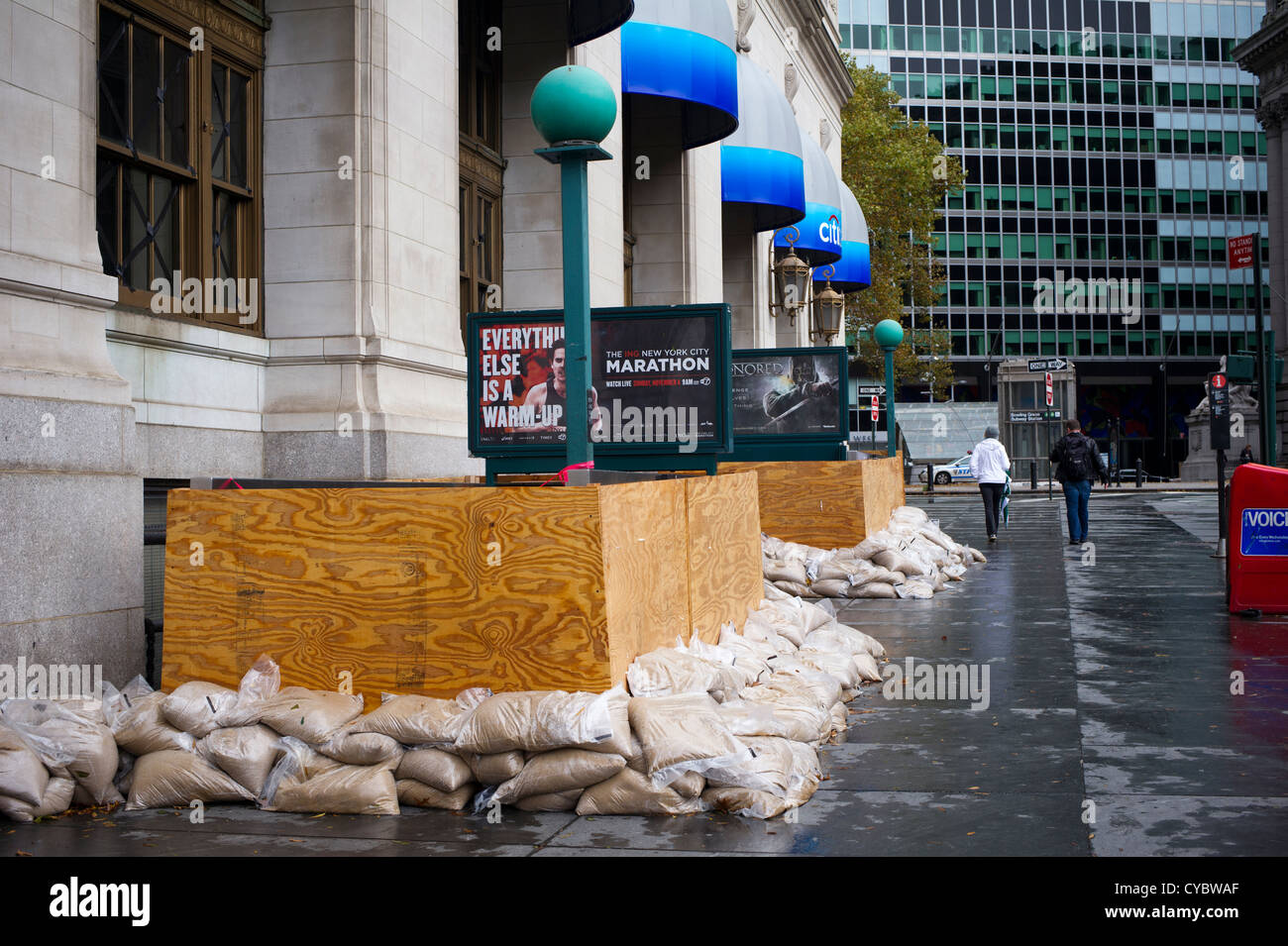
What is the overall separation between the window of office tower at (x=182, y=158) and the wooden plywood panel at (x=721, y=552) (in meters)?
4.04

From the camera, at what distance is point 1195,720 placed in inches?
273

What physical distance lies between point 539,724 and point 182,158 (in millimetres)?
5737

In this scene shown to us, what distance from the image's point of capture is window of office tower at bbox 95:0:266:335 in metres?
8.24

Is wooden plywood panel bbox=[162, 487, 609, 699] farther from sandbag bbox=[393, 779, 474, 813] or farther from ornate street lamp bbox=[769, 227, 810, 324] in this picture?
ornate street lamp bbox=[769, 227, 810, 324]

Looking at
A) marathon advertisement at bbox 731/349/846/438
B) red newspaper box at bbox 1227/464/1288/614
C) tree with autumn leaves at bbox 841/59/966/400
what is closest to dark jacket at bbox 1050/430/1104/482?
marathon advertisement at bbox 731/349/846/438

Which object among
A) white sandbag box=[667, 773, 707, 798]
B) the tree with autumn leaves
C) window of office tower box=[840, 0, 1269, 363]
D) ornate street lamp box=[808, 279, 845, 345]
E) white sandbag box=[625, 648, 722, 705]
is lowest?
white sandbag box=[667, 773, 707, 798]

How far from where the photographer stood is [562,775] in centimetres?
531

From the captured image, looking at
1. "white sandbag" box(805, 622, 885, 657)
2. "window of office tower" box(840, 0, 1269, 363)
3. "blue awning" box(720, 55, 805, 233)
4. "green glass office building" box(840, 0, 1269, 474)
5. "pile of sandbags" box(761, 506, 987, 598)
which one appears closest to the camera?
"white sandbag" box(805, 622, 885, 657)

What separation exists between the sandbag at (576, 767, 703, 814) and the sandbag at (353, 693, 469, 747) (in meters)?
0.68

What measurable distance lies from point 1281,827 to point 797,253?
76.6 ft

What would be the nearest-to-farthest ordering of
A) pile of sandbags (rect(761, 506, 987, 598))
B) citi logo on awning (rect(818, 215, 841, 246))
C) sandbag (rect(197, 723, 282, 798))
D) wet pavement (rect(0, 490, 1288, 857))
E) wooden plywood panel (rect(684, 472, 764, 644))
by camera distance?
wet pavement (rect(0, 490, 1288, 857)), sandbag (rect(197, 723, 282, 798)), wooden plywood panel (rect(684, 472, 764, 644)), pile of sandbags (rect(761, 506, 987, 598)), citi logo on awning (rect(818, 215, 841, 246))

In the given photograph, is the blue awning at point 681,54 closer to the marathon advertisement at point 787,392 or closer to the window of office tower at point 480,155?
the window of office tower at point 480,155

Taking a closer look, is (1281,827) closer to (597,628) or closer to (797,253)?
(597,628)

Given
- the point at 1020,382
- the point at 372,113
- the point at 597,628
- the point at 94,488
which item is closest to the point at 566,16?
the point at 372,113
